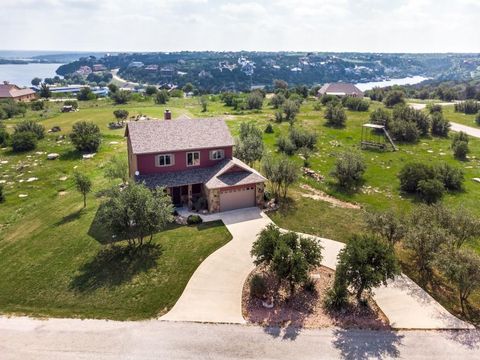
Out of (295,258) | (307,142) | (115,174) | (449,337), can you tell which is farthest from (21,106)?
(449,337)

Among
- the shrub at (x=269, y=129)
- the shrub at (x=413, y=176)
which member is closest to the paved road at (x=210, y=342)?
the shrub at (x=413, y=176)

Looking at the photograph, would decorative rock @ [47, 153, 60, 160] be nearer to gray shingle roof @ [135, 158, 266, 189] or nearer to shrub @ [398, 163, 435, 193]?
gray shingle roof @ [135, 158, 266, 189]

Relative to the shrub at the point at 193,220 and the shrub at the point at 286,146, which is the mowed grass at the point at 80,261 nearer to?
the shrub at the point at 193,220

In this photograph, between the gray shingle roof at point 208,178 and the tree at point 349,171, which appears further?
the tree at point 349,171

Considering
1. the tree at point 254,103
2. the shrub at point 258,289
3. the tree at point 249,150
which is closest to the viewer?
the shrub at point 258,289

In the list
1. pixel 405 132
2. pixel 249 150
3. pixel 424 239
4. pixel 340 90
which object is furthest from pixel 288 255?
pixel 340 90

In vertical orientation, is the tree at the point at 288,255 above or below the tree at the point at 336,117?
below

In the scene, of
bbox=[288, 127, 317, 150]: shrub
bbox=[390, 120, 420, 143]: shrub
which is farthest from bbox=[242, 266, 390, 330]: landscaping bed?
bbox=[390, 120, 420, 143]: shrub

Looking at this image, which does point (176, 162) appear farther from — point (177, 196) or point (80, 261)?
point (80, 261)
